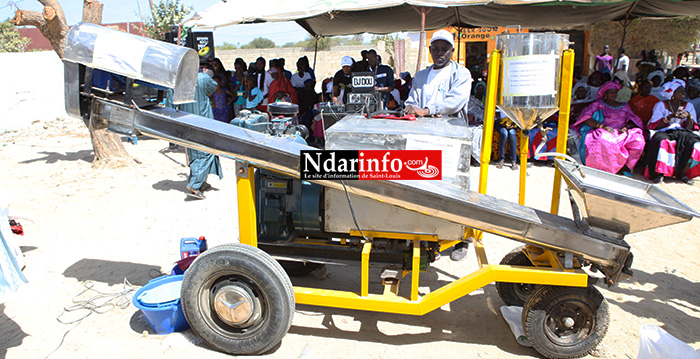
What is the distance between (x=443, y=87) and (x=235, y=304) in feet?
9.02

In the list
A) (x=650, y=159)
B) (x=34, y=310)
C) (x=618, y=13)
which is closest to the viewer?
(x=34, y=310)

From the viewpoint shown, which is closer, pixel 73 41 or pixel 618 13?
pixel 73 41

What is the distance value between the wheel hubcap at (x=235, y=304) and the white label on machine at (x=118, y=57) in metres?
1.43

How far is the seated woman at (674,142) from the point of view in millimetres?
7191

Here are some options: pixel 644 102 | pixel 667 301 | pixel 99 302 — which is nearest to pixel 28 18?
pixel 99 302

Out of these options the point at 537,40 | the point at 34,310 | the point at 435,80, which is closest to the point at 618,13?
the point at 435,80

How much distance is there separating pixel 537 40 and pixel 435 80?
1620 millimetres

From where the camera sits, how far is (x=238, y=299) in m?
2.99

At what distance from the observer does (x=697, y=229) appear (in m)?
5.36

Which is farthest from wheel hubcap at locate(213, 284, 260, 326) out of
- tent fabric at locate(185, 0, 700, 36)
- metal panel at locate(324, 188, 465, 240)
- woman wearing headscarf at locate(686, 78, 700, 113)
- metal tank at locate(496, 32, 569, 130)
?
woman wearing headscarf at locate(686, 78, 700, 113)

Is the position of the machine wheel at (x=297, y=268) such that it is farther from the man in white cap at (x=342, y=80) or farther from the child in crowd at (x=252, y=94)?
the child in crowd at (x=252, y=94)

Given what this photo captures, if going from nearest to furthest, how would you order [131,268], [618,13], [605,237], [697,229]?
[605,237] < [131,268] < [697,229] < [618,13]

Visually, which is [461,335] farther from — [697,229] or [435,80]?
[697,229]

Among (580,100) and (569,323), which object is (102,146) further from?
(580,100)
